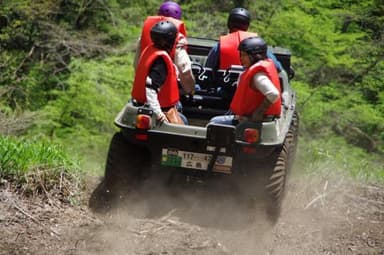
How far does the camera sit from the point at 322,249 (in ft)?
16.6

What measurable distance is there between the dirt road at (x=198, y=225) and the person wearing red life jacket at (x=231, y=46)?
→ 4.84 ft

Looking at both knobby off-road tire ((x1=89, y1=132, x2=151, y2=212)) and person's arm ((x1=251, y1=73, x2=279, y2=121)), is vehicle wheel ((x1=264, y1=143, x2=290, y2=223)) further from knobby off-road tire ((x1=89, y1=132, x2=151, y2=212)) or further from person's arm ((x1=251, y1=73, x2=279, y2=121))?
knobby off-road tire ((x1=89, y1=132, x2=151, y2=212))

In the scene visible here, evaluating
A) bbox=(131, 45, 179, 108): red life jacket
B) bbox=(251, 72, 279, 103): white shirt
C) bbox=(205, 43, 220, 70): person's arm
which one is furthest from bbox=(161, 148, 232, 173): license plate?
bbox=(205, 43, 220, 70): person's arm

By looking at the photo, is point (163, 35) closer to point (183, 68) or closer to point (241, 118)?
point (183, 68)

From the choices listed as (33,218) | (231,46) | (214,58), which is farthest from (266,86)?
(33,218)

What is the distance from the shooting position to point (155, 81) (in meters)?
5.64

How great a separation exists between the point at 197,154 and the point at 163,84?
2.37ft

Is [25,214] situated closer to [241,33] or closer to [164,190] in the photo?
[164,190]

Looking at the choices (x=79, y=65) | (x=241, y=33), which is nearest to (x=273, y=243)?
(x=241, y=33)

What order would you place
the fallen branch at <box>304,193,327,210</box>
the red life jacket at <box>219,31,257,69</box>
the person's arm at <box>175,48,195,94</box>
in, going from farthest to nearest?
the red life jacket at <box>219,31,257,69</box>
the person's arm at <box>175,48,195,94</box>
the fallen branch at <box>304,193,327,210</box>

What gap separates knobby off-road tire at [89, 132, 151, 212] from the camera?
5746 mm

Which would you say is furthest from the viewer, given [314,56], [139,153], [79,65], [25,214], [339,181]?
[79,65]

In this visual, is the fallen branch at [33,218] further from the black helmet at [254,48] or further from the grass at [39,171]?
the black helmet at [254,48]

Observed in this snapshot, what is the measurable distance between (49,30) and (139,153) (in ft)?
31.3
